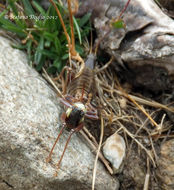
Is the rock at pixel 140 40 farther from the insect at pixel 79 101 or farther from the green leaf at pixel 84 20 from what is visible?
the insect at pixel 79 101

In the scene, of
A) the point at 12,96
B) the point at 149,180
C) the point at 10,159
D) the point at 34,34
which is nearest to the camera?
the point at 10,159

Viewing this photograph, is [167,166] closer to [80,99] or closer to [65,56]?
[80,99]

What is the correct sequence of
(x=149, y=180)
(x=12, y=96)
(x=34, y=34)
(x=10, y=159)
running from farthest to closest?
(x=34, y=34) → (x=149, y=180) → (x=12, y=96) → (x=10, y=159)

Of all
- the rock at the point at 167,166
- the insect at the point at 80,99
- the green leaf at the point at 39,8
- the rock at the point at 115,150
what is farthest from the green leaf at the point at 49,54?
the rock at the point at 167,166

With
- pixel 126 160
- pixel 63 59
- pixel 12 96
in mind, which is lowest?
pixel 126 160

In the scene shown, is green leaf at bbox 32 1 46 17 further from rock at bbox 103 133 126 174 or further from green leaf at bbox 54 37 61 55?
rock at bbox 103 133 126 174

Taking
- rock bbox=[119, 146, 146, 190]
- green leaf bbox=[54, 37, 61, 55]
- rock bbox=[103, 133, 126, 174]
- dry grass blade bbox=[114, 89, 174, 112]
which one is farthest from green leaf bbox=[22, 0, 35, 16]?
rock bbox=[119, 146, 146, 190]

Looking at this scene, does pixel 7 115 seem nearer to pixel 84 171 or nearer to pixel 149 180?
pixel 84 171

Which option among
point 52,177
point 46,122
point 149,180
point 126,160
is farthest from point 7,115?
point 149,180
